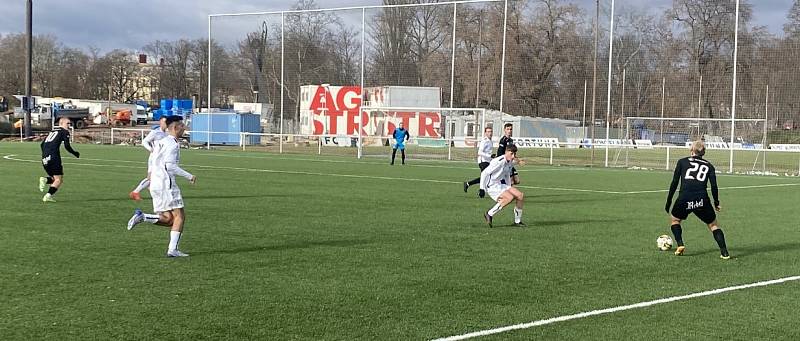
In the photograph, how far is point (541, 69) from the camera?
1729 inches

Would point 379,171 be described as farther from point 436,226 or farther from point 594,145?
point 436,226

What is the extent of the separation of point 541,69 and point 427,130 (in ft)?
23.1

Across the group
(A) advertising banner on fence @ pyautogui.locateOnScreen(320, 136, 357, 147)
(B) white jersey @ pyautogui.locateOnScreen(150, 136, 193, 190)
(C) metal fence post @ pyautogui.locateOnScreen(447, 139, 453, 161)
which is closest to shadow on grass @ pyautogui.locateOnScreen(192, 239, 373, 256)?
(B) white jersey @ pyautogui.locateOnScreen(150, 136, 193, 190)

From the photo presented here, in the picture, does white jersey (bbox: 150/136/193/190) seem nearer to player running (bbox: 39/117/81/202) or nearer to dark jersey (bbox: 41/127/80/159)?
player running (bbox: 39/117/81/202)

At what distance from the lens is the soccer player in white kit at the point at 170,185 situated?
34.4 feet

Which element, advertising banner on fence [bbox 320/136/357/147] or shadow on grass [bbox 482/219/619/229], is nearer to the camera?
shadow on grass [bbox 482/219/619/229]

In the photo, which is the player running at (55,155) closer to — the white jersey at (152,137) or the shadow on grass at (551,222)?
the white jersey at (152,137)

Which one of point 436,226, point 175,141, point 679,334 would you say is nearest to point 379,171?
point 436,226

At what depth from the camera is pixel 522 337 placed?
22.2ft

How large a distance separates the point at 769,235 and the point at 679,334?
777 cm

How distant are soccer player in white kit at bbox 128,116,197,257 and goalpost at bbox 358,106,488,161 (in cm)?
3276

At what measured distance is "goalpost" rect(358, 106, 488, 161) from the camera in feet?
144

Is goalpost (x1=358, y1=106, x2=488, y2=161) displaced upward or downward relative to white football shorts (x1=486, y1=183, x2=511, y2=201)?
upward

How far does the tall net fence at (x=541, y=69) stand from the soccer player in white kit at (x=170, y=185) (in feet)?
103
